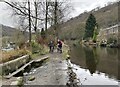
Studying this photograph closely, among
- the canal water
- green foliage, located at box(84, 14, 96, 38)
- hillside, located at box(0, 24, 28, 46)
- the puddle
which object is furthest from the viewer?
green foliage, located at box(84, 14, 96, 38)

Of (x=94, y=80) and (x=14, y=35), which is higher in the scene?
(x=14, y=35)

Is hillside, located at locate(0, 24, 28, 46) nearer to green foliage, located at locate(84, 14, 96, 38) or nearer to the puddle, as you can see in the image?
the puddle

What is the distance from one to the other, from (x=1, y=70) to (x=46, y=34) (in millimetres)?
25976

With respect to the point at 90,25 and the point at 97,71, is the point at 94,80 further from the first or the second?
the point at 90,25

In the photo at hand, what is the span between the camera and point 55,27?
4234 cm

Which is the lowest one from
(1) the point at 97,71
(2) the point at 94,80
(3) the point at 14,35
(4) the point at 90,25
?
(1) the point at 97,71

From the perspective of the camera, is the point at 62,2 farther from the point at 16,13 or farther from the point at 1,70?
the point at 1,70

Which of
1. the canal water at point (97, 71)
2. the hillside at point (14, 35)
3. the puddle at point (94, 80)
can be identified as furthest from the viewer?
the hillside at point (14, 35)

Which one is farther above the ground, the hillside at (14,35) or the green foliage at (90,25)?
the green foliage at (90,25)

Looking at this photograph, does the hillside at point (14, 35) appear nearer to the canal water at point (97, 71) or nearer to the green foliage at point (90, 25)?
the canal water at point (97, 71)

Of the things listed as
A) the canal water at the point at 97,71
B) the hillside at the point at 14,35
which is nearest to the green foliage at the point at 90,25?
the hillside at the point at 14,35

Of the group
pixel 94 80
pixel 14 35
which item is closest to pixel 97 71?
pixel 94 80

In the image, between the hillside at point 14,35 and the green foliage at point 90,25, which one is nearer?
the hillside at point 14,35

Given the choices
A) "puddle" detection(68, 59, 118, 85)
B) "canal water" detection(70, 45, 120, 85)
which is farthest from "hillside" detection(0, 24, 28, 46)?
"puddle" detection(68, 59, 118, 85)
